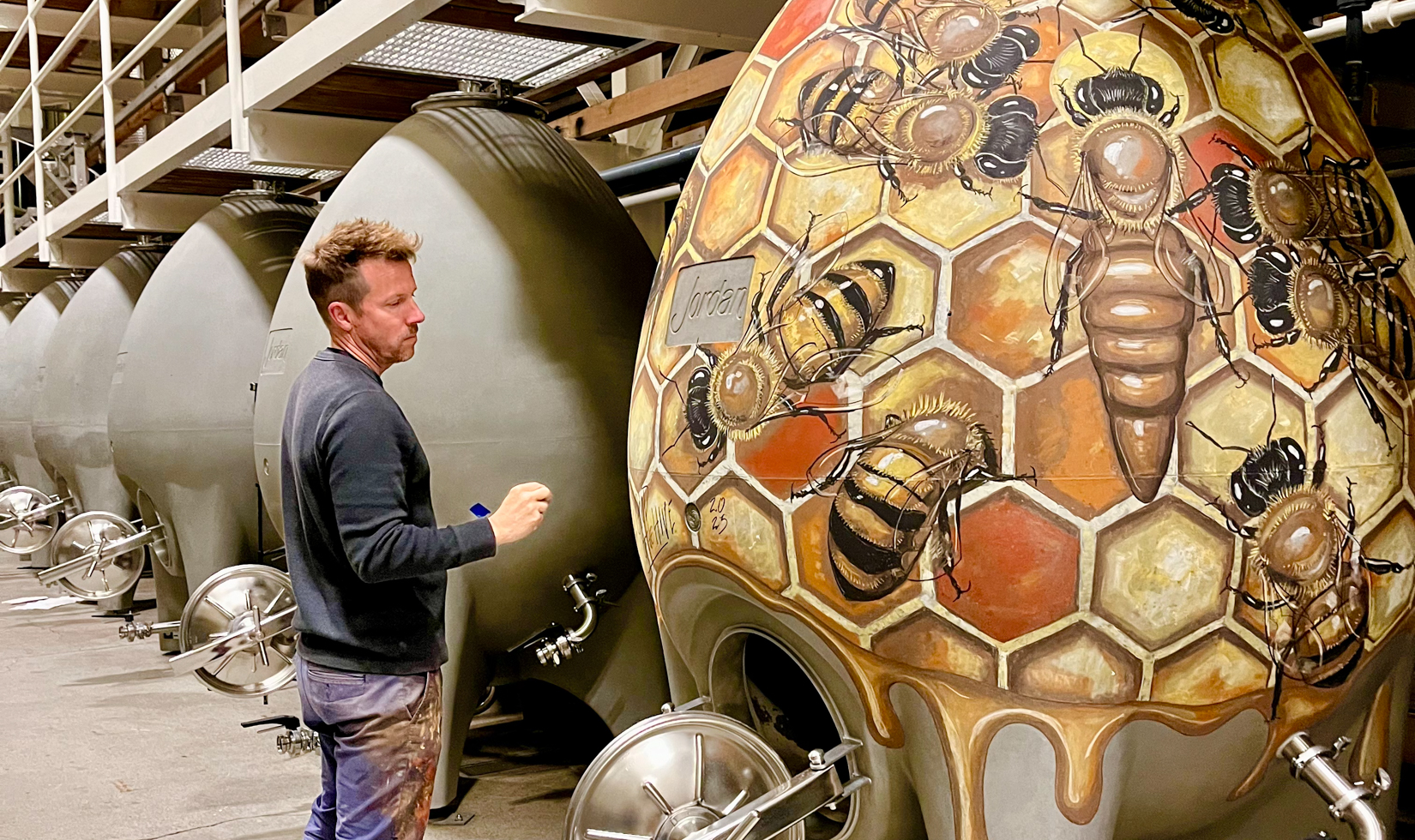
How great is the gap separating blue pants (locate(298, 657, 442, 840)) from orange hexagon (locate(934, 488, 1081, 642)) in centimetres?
109

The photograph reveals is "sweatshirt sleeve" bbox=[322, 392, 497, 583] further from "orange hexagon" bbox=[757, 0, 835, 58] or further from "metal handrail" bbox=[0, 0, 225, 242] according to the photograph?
"metal handrail" bbox=[0, 0, 225, 242]

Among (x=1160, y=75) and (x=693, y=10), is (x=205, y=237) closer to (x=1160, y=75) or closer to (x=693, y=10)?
(x=693, y=10)

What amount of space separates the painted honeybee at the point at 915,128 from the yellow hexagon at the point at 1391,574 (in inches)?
36.1

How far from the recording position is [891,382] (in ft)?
7.23

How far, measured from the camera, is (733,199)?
8.36 ft

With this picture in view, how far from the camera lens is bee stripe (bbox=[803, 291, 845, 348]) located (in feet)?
7.45

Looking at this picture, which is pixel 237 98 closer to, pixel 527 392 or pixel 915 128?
pixel 527 392

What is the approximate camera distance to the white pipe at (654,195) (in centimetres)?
508

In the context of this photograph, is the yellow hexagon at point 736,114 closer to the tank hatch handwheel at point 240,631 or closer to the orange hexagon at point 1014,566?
the orange hexagon at point 1014,566

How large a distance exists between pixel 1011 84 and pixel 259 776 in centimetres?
356

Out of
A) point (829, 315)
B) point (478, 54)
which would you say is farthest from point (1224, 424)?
point (478, 54)

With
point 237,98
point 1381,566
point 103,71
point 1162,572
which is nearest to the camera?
point 1162,572

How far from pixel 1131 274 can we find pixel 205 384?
4797 mm

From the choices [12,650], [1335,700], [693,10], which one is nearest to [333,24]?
[693,10]
